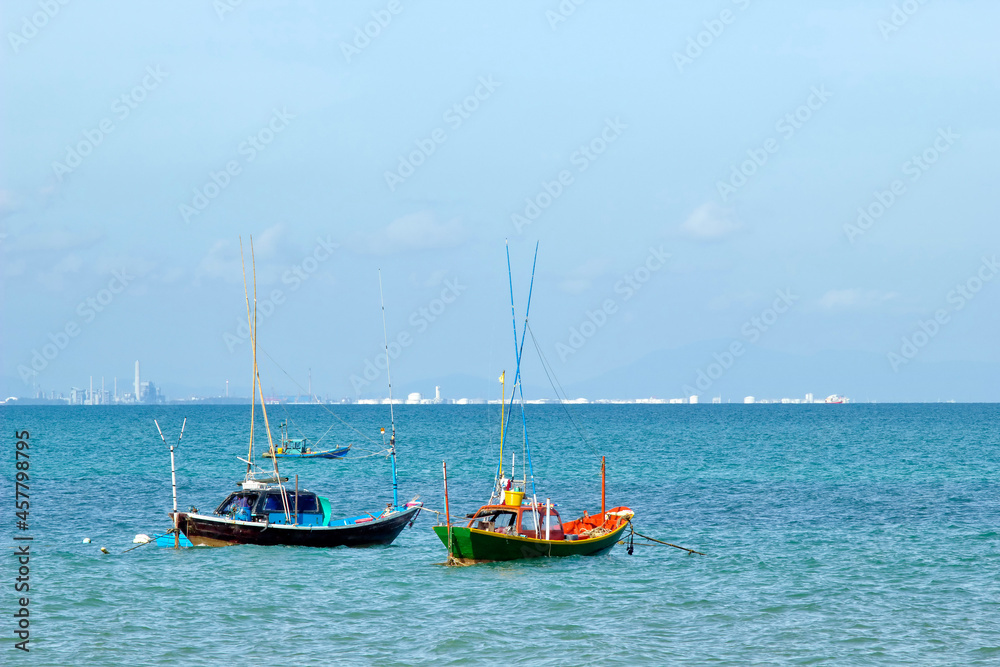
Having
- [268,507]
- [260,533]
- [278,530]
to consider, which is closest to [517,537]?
[278,530]

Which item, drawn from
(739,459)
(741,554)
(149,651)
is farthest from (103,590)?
(739,459)

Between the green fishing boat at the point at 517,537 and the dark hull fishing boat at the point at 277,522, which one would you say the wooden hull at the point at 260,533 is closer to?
the dark hull fishing boat at the point at 277,522

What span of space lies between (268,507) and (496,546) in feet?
31.8

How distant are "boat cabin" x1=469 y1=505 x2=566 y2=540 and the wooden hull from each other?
208 inches

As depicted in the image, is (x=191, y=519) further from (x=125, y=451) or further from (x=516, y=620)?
(x=125, y=451)

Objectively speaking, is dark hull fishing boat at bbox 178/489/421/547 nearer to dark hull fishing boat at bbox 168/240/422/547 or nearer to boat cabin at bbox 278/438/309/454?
dark hull fishing boat at bbox 168/240/422/547

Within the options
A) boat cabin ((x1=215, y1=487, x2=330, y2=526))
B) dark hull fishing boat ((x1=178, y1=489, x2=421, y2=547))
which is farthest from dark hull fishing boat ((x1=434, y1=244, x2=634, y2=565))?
boat cabin ((x1=215, y1=487, x2=330, y2=526))

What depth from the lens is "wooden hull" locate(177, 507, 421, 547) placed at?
38.9 meters

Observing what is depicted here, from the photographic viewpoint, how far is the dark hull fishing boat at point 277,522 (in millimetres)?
39000

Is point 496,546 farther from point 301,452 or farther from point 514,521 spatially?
point 301,452

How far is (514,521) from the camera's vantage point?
36719 mm

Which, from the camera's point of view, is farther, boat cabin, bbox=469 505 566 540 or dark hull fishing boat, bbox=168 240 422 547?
dark hull fishing boat, bbox=168 240 422 547

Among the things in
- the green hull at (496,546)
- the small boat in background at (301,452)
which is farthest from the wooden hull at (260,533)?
the small boat in background at (301,452)

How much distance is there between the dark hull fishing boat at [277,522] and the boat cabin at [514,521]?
4886 millimetres
